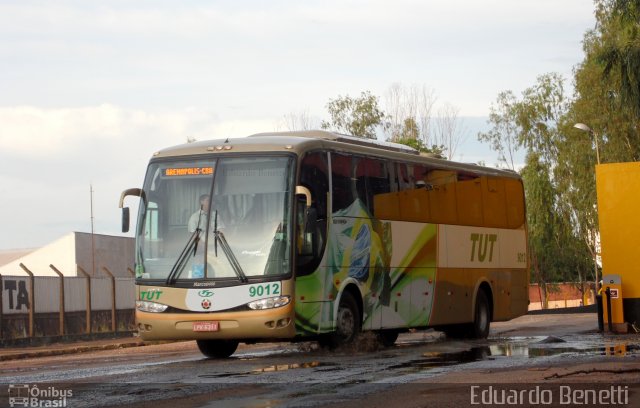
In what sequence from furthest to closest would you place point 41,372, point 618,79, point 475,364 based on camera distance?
point 618,79 < point 41,372 < point 475,364

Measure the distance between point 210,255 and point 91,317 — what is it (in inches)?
728

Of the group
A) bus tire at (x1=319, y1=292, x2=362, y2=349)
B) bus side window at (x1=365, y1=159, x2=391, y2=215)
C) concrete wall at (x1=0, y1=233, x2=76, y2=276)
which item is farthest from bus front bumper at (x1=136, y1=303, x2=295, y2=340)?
concrete wall at (x1=0, y1=233, x2=76, y2=276)

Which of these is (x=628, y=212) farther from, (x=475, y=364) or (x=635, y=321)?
(x=475, y=364)

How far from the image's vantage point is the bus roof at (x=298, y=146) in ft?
65.0

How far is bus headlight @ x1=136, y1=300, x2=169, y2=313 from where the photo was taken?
19.4 metres

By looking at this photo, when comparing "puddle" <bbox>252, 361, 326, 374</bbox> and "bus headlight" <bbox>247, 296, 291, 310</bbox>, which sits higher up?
"bus headlight" <bbox>247, 296, 291, 310</bbox>

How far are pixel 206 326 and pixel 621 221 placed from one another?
10028 millimetres

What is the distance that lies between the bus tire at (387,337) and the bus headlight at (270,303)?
15.5 ft

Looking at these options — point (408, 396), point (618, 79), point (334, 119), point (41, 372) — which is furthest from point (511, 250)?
Result: point (334, 119)

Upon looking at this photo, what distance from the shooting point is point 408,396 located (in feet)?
39.8

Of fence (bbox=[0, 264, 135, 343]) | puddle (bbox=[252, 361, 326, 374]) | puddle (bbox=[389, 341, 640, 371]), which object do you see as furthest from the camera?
fence (bbox=[0, 264, 135, 343])

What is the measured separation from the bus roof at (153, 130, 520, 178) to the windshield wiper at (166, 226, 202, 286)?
1.53 m

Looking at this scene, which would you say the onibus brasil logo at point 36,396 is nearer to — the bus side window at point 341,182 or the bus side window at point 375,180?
the bus side window at point 341,182

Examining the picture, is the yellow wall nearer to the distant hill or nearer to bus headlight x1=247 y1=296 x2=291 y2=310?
bus headlight x1=247 y1=296 x2=291 y2=310
